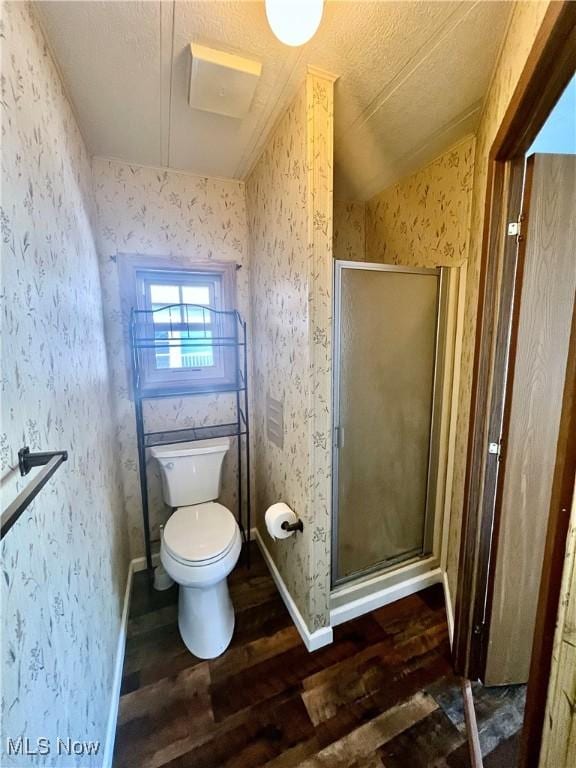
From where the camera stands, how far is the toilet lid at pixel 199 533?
1469 millimetres

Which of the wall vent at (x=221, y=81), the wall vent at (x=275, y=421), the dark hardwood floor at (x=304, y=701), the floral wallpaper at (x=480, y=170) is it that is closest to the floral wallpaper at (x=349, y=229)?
the floral wallpaper at (x=480, y=170)

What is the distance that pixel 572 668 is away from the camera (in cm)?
53

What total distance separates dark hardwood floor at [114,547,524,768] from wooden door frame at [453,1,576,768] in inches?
8.1

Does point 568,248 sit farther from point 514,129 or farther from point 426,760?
point 426,760

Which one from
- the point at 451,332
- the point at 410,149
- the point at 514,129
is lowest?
the point at 451,332


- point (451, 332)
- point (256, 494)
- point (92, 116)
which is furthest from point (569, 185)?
point (256, 494)

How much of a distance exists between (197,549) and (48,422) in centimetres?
99

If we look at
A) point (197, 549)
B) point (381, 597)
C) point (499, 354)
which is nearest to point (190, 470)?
point (197, 549)

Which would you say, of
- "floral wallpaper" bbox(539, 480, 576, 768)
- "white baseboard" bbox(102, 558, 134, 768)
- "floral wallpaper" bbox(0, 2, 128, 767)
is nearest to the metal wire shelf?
"white baseboard" bbox(102, 558, 134, 768)

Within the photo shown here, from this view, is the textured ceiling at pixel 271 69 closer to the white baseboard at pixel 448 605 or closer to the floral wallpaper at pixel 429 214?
the floral wallpaper at pixel 429 214

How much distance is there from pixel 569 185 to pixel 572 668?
4.38ft

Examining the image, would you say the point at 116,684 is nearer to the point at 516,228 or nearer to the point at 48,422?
the point at 48,422

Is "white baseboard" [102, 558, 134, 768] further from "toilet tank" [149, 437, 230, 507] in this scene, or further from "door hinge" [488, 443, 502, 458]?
"door hinge" [488, 443, 502, 458]
